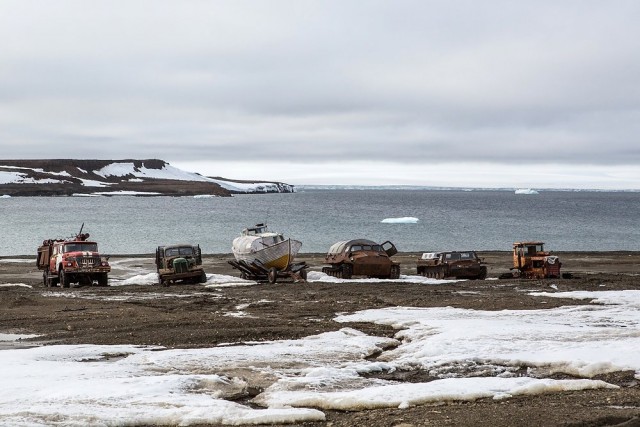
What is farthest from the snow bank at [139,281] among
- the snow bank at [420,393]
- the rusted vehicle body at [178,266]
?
the snow bank at [420,393]

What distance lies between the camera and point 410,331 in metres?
19.5

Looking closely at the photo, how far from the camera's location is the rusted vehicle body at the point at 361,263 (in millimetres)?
39000

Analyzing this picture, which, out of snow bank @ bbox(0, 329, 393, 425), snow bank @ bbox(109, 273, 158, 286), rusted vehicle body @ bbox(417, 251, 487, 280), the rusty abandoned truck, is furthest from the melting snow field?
snow bank @ bbox(109, 273, 158, 286)

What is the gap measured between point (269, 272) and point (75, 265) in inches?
362

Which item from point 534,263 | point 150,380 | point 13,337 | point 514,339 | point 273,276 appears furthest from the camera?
point 534,263

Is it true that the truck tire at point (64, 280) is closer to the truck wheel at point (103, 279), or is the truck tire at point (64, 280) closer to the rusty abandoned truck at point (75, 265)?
the rusty abandoned truck at point (75, 265)

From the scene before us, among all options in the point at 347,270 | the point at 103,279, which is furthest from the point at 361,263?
the point at 103,279

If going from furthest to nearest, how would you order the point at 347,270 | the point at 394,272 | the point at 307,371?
the point at 394,272 < the point at 347,270 < the point at 307,371

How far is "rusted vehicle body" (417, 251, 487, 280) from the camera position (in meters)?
39.4

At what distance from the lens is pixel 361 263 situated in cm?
3906

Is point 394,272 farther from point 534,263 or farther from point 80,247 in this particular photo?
point 80,247

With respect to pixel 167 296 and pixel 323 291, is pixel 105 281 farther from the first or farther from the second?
pixel 323 291

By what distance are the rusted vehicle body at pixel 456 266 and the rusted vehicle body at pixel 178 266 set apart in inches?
464

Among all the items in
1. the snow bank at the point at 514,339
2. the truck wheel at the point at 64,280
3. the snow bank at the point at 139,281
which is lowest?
the snow bank at the point at 139,281
